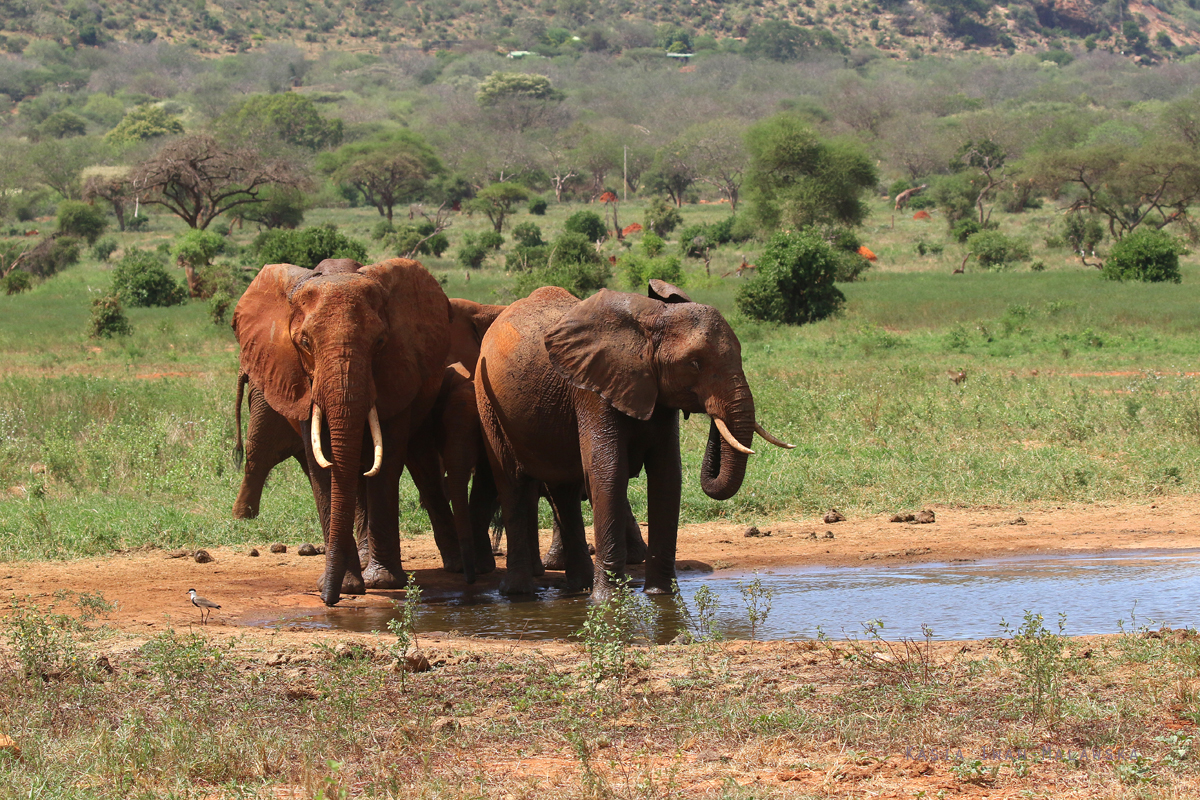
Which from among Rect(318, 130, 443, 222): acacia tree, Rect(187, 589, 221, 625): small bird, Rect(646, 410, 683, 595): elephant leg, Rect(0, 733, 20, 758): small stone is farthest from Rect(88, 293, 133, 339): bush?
Rect(318, 130, 443, 222): acacia tree

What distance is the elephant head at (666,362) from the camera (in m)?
7.46

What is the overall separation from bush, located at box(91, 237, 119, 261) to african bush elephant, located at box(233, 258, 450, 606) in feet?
134

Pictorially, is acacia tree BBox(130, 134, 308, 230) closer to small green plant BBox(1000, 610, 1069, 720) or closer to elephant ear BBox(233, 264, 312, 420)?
elephant ear BBox(233, 264, 312, 420)

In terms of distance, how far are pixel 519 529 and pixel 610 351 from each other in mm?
1639

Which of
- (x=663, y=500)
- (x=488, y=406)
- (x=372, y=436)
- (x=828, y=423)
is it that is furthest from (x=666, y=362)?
(x=828, y=423)

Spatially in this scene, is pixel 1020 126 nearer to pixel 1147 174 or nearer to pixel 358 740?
pixel 1147 174

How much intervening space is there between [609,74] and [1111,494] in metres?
115

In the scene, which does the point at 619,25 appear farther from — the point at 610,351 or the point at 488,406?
the point at 610,351

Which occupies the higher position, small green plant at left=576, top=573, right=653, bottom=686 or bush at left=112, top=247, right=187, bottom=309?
small green plant at left=576, top=573, right=653, bottom=686

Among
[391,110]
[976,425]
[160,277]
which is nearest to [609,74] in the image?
[391,110]

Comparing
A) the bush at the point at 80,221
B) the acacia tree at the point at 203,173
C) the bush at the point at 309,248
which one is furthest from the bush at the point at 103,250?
the bush at the point at 309,248

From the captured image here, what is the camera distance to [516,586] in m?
8.60

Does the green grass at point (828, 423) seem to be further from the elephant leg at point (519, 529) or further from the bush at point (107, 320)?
the elephant leg at point (519, 529)

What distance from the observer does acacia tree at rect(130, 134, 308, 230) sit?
140 ft
